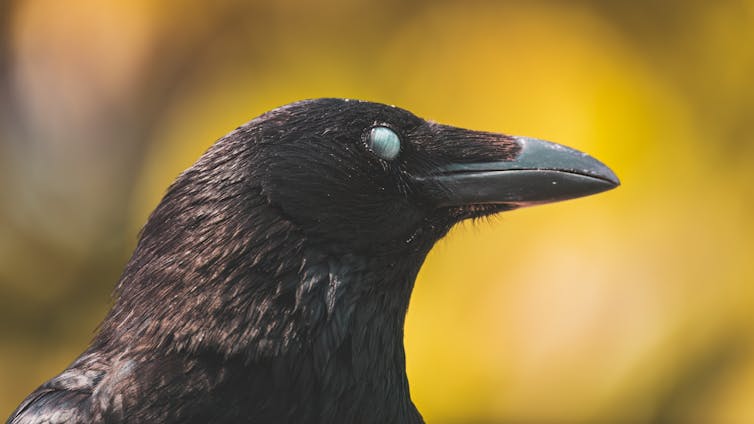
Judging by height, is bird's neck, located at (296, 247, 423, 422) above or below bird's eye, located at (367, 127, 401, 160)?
below

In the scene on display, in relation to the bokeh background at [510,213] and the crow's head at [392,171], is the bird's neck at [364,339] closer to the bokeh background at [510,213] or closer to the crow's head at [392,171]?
the crow's head at [392,171]

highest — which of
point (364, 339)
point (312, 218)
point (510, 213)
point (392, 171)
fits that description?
point (510, 213)

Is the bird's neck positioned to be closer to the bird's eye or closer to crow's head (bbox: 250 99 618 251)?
crow's head (bbox: 250 99 618 251)

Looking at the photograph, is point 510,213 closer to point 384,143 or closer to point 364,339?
point 384,143

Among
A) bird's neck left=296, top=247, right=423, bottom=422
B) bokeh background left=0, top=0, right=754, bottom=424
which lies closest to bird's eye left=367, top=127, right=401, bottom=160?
bird's neck left=296, top=247, right=423, bottom=422

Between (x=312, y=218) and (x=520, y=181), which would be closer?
(x=312, y=218)

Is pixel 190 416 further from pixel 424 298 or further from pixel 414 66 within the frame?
pixel 414 66

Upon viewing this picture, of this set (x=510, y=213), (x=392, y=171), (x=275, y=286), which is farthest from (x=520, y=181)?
(x=510, y=213)

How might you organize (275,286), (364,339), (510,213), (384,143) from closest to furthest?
1. (275,286)
2. (364,339)
3. (384,143)
4. (510,213)
